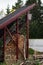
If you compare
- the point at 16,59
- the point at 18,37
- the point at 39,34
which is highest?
the point at 18,37

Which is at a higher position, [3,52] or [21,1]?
[3,52]

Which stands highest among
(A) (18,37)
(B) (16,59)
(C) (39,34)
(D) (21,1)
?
(A) (18,37)

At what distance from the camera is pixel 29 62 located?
1095 cm

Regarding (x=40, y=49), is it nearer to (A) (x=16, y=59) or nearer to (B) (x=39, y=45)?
(B) (x=39, y=45)

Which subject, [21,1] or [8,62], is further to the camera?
[21,1]

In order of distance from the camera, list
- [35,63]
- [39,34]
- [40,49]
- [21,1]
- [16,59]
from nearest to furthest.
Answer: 1. [35,63]
2. [16,59]
3. [40,49]
4. [39,34]
5. [21,1]

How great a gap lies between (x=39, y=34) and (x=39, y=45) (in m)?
8.60

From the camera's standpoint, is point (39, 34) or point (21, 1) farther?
point (21, 1)

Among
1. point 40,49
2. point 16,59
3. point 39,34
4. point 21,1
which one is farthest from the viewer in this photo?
point 21,1

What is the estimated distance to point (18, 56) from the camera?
1156 centimetres

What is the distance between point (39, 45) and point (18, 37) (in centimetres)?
1102

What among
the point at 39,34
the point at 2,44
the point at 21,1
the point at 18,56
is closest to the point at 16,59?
the point at 18,56

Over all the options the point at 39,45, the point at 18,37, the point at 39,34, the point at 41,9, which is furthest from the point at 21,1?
the point at 18,37

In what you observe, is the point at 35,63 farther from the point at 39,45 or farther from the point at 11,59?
the point at 39,45
